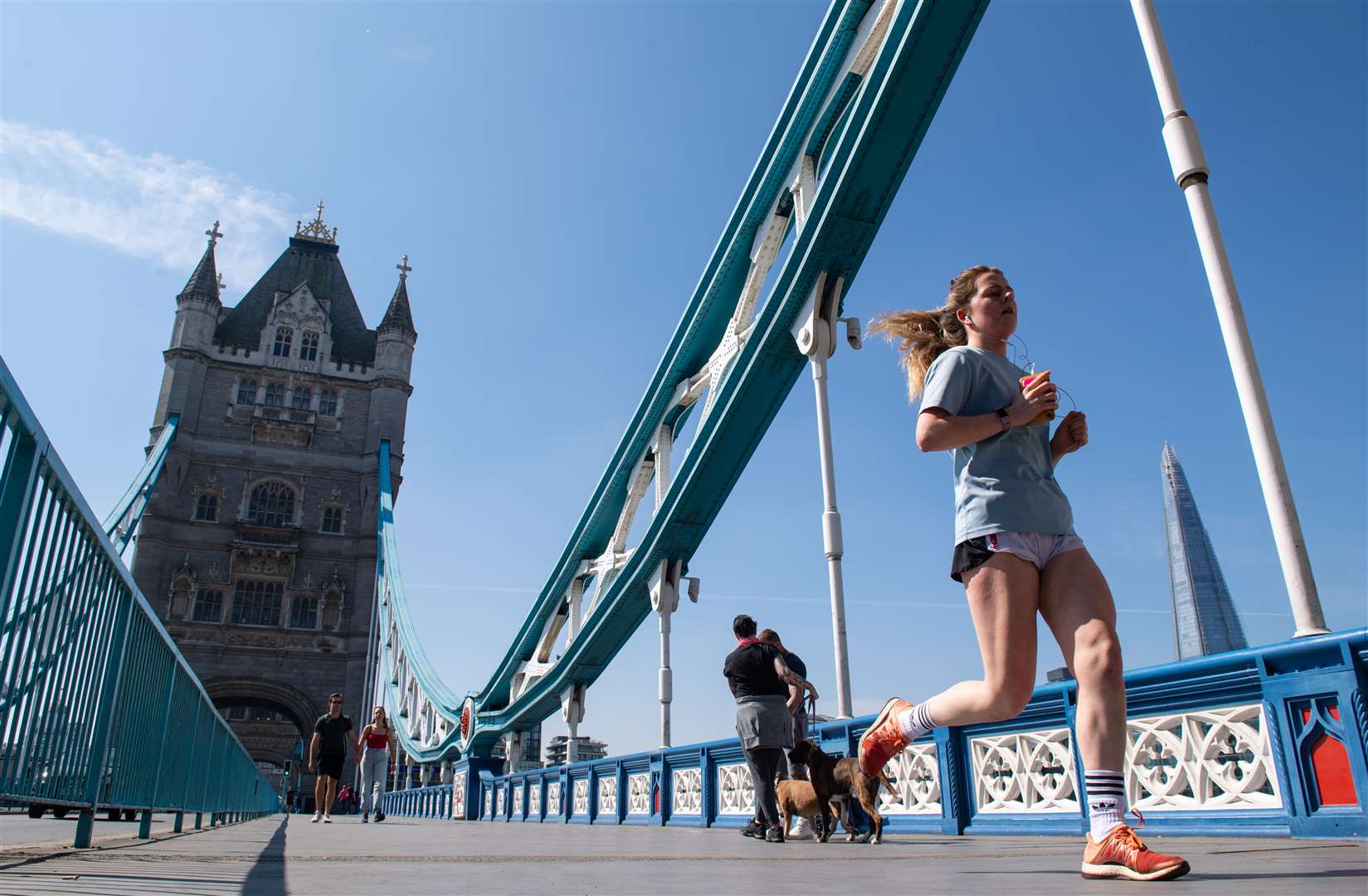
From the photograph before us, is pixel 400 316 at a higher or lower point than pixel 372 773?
higher

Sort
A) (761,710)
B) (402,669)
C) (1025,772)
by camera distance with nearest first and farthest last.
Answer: (1025,772)
(761,710)
(402,669)

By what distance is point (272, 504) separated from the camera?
117 feet

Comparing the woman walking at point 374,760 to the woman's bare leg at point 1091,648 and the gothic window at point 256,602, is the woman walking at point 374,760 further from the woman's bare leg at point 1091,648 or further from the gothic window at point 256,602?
the gothic window at point 256,602

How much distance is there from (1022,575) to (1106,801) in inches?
17.6

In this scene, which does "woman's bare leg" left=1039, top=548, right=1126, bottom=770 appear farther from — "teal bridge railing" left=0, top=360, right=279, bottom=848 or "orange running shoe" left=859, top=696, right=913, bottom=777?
"teal bridge railing" left=0, top=360, right=279, bottom=848

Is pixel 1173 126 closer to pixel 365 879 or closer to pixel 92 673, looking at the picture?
pixel 365 879

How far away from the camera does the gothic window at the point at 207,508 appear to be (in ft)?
113

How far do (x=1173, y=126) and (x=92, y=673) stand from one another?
416 cm

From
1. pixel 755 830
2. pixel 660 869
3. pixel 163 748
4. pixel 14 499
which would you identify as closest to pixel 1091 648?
pixel 660 869

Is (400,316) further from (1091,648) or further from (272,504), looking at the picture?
(1091,648)

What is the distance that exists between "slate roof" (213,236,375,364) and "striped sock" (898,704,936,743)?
39384 millimetres

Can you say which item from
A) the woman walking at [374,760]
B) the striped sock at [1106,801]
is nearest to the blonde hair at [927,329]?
the striped sock at [1106,801]

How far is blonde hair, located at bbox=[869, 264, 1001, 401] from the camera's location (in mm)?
2375

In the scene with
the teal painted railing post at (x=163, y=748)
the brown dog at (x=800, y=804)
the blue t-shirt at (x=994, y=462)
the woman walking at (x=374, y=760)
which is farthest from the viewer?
the woman walking at (x=374, y=760)
